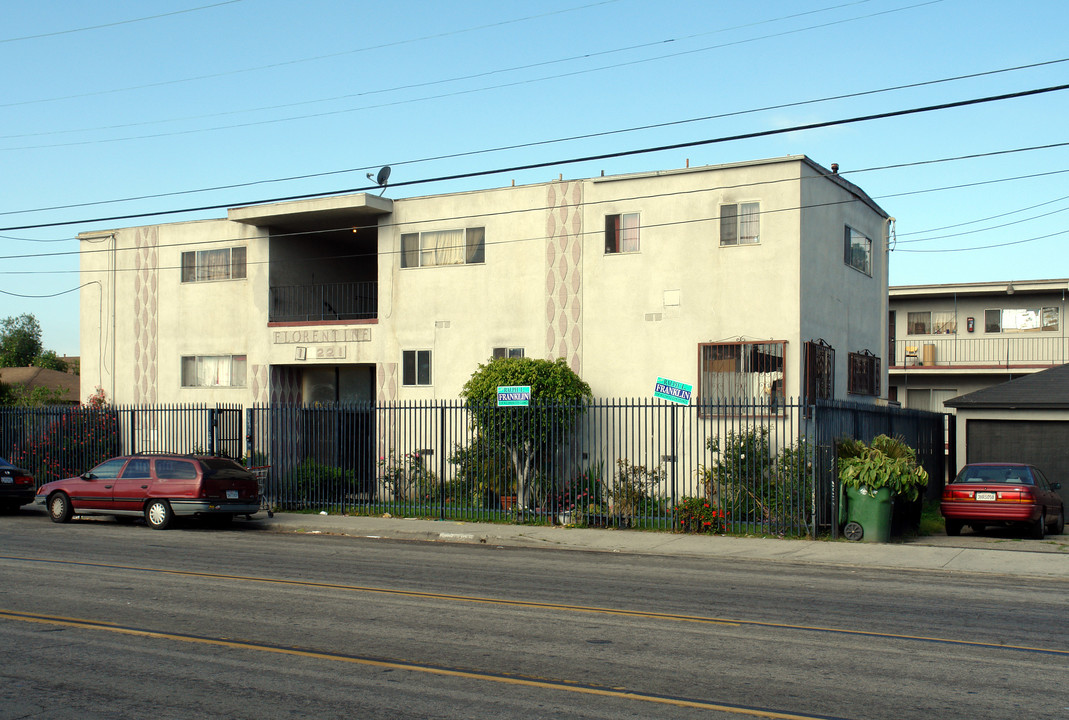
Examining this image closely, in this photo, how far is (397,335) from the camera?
2595 centimetres

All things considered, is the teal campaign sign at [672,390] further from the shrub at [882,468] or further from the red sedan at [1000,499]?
the red sedan at [1000,499]

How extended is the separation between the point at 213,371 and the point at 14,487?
695cm

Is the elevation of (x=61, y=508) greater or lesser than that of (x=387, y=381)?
Answer: lesser

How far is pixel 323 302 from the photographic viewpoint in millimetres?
29266

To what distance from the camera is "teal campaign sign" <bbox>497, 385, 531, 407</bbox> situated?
20438 mm

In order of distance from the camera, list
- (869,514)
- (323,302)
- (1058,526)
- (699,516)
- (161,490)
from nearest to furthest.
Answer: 1. (869,514)
2. (699,516)
3. (1058,526)
4. (161,490)
5. (323,302)

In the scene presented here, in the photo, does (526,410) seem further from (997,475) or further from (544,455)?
(997,475)

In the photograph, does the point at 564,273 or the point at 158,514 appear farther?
the point at 564,273

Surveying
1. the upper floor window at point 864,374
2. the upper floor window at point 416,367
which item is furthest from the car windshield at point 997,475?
the upper floor window at point 416,367

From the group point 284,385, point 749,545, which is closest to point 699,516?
point 749,545

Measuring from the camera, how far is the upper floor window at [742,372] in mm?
20859

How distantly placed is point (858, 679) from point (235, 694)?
15.5 ft

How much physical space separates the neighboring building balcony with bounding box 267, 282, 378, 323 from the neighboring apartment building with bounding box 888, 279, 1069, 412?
20.6 metres

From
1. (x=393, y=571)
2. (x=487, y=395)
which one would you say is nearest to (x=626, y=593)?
(x=393, y=571)
